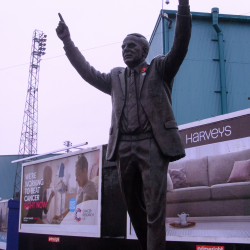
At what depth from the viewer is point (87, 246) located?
6746 millimetres

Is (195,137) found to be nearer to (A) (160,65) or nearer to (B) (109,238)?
(B) (109,238)

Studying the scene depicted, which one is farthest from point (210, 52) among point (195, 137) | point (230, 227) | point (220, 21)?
point (230, 227)

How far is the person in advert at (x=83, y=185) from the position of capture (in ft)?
23.6

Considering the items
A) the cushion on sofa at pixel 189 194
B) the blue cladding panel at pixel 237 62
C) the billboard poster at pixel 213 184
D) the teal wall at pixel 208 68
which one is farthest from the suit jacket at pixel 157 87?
the blue cladding panel at pixel 237 62

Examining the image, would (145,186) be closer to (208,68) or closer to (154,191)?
(154,191)

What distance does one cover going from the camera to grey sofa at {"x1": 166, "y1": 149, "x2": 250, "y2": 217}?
5027mm

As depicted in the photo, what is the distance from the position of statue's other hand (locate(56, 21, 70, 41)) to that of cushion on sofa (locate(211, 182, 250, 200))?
341cm

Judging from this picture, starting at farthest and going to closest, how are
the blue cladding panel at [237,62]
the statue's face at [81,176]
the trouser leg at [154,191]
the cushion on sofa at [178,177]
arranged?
1. the blue cladding panel at [237,62]
2. the statue's face at [81,176]
3. the cushion on sofa at [178,177]
4. the trouser leg at [154,191]

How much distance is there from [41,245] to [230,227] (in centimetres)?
458

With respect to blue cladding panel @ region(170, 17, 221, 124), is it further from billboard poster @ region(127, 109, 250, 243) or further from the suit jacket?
the suit jacket

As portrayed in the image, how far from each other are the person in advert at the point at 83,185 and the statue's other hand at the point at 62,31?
4631 mm

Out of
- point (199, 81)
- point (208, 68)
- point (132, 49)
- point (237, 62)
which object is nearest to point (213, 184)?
point (132, 49)

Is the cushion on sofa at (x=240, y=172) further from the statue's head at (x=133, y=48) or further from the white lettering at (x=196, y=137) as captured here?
the statue's head at (x=133, y=48)

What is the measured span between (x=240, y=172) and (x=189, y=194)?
0.99 metres
